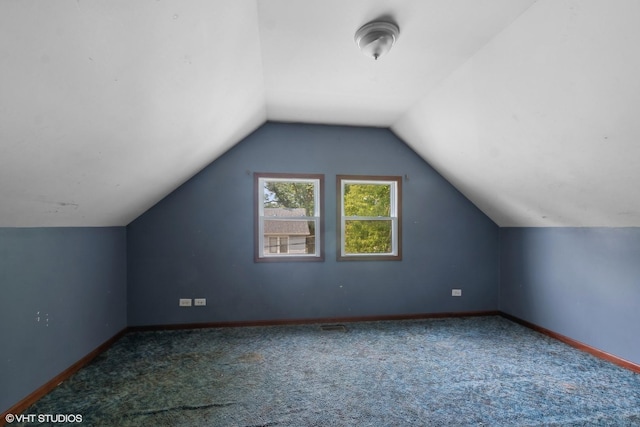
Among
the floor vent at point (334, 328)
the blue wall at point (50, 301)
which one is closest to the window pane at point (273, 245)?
the floor vent at point (334, 328)

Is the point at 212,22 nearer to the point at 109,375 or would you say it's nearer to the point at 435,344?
the point at 109,375

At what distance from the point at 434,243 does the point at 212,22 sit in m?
3.77

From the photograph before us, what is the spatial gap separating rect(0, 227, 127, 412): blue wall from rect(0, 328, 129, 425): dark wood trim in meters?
0.03

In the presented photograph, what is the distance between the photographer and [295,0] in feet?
6.54

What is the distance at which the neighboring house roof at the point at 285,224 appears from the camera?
4.33 meters

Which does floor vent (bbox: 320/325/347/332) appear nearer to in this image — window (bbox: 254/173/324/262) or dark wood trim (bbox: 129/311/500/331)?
dark wood trim (bbox: 129/311/500/331)

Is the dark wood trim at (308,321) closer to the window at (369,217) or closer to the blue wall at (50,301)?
the blue wall at (50,301)

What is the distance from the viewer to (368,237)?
4543 mm

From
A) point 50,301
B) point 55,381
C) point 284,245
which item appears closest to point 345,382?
point 284,245

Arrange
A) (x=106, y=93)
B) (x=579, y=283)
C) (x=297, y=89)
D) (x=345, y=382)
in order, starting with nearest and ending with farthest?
(x=106, y=93) < (x=345, y=382) < (x=297, y=89) < (x=579, y=283)

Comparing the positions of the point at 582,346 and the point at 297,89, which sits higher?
the point at 297,89

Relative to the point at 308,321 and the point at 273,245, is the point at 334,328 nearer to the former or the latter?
the point at 308,321

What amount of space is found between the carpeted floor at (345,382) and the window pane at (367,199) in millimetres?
1588

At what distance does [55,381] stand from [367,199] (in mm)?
3673
